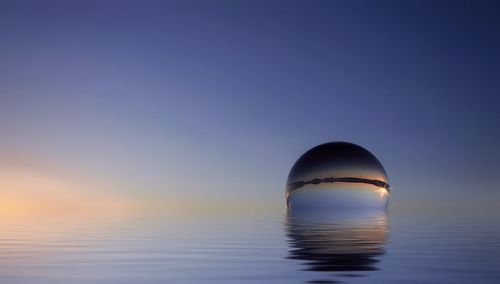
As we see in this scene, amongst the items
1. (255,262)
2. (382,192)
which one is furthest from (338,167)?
(255,262)

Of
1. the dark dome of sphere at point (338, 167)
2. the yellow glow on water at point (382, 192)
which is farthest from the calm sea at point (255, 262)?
the yellow glow on water at point (382, 192)

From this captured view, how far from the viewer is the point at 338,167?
67938 mm

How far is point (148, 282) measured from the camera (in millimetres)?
10398

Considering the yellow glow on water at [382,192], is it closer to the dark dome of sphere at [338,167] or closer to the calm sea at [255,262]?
the dark dome of sphere at [338,167]

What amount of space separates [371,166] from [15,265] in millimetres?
60926

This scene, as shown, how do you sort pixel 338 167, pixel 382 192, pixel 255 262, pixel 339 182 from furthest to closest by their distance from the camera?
pixel 382 192 < pixel 338 167 < pixel 339 182 < pixel 255 262

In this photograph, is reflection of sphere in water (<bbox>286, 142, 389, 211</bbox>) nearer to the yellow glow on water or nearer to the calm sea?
the yellow glow on water

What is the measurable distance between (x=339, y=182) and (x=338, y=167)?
216cm

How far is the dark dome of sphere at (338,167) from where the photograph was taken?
2655 inches

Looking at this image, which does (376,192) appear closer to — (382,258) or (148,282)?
(382,258)

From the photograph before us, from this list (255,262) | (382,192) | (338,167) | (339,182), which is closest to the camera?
(255,262)

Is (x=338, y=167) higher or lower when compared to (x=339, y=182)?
higher

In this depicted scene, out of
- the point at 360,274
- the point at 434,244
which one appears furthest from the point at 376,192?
the point at 360,274

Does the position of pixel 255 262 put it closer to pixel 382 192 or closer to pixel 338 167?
pixel 338 167
